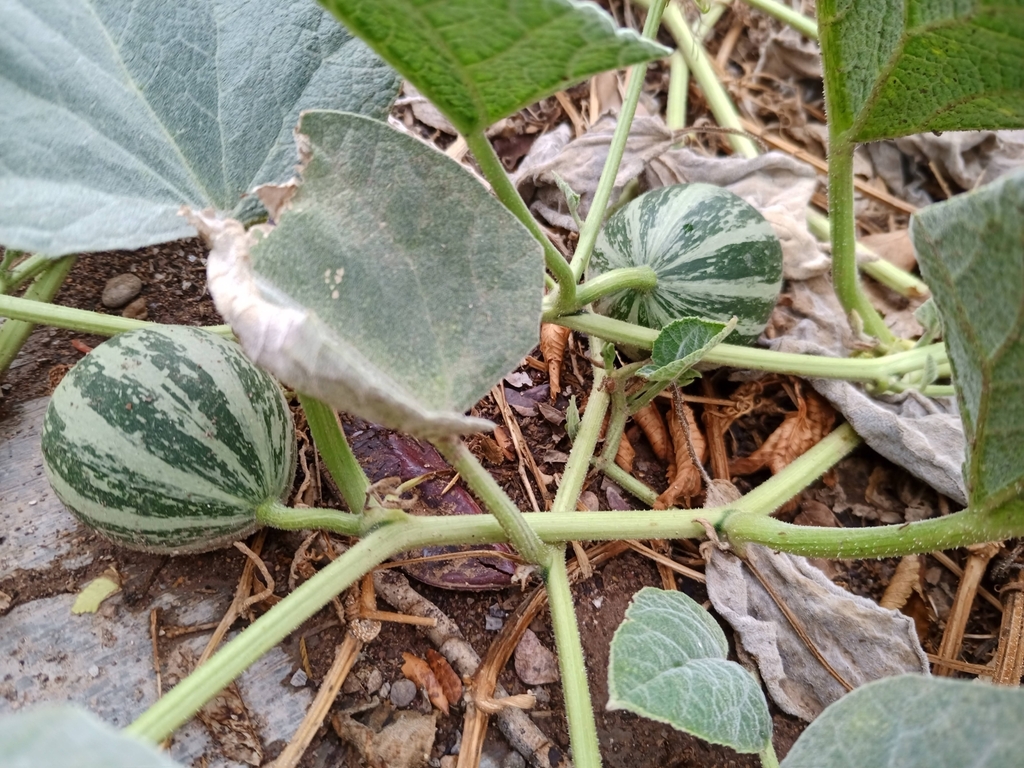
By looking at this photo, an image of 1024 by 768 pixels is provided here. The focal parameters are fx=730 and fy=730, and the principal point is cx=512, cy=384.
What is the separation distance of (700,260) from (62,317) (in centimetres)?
91

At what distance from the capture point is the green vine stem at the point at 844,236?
3.40 ft

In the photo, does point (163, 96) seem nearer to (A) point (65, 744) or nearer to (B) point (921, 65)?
(A) point (65, 744)

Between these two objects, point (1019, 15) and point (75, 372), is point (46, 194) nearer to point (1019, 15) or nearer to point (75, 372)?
point (75, 372)

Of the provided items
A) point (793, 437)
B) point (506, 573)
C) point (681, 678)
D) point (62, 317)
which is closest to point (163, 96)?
point (62, 317)

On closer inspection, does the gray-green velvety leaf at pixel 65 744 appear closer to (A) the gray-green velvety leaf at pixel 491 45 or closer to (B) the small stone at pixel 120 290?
(A) the gray-green velvety leaf at pixel 491 45

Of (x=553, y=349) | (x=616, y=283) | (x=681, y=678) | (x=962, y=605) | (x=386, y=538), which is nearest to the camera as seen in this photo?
(x=681, y=678)

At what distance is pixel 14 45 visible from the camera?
2.37 feet

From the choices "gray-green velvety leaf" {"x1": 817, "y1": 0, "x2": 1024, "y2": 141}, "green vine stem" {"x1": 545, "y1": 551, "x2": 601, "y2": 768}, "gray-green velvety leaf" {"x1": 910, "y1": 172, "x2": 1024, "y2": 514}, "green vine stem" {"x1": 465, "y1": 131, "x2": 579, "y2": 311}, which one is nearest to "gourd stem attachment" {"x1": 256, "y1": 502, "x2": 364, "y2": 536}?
"green vine stem" {"x1": 545, "y1": 551, "x2": 601, "y2": 768}

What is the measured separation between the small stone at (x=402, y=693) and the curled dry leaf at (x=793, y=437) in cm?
61

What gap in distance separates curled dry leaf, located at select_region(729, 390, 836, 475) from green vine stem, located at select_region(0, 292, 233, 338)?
3.03 feet

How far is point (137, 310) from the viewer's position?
1.16 metres

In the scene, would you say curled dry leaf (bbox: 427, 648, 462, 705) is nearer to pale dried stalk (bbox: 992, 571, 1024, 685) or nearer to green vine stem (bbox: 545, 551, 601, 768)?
green vine stem (bbox: 545, 551, 601, 768)

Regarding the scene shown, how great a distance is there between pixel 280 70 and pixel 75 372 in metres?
0.42

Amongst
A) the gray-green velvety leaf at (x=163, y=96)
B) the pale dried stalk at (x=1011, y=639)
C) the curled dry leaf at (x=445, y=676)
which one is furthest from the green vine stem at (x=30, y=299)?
the pale dried stalk at (x=1011, y=639)
